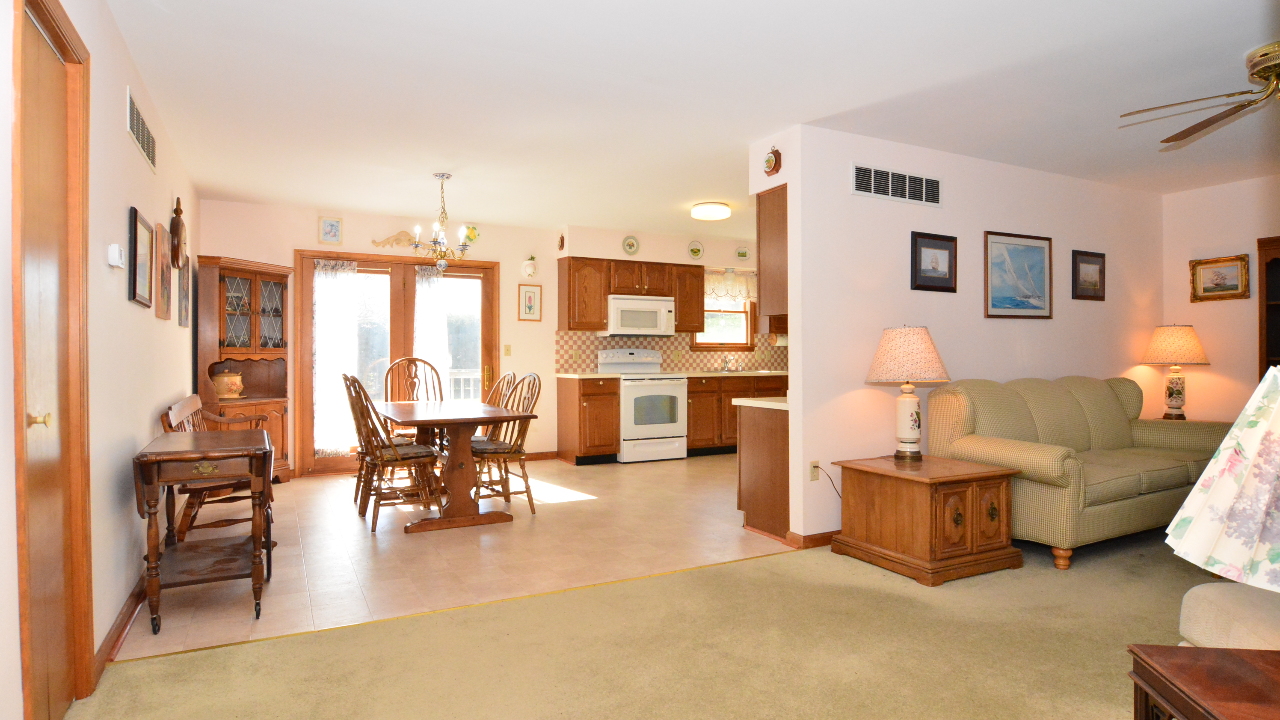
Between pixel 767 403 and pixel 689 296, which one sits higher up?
pixel 689 296

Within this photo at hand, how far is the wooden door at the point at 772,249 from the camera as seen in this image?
413cm

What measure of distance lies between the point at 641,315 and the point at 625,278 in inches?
16.4

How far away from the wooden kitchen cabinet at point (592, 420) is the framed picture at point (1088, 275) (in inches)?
156

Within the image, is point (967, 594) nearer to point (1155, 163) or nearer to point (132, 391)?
point (1155, 163)

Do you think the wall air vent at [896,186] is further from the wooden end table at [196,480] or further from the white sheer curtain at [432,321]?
A: the white sheer curtain at [432,321]

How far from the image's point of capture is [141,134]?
127 inches

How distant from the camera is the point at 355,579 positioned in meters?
3.43

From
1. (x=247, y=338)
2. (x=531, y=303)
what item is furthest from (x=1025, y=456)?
(x=247, y=338)

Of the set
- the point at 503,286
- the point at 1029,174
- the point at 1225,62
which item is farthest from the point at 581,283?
the point at 1225,62

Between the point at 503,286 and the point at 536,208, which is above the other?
the point at 536,208

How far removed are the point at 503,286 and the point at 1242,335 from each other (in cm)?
609

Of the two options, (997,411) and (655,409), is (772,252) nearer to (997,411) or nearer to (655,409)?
(997,411)

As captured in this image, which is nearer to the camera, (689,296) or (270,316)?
(270,316)

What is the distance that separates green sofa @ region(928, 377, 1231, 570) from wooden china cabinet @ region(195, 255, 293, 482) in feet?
16.1
